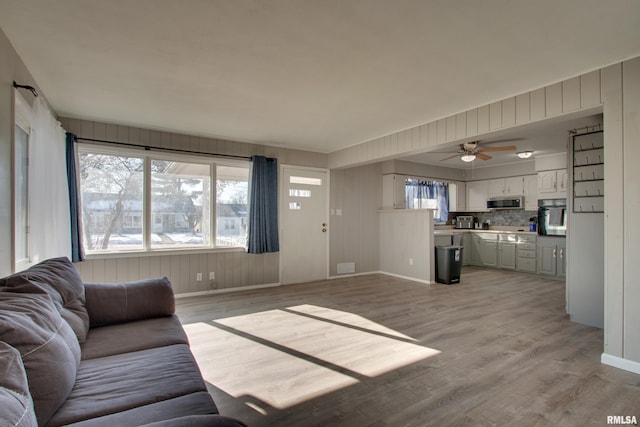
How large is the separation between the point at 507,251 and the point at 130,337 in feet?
24.1

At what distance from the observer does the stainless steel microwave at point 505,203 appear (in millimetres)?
7004

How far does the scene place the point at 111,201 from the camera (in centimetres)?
423

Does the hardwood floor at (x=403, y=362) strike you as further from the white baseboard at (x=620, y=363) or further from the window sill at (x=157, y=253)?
the window sill at (x=157, y=253)

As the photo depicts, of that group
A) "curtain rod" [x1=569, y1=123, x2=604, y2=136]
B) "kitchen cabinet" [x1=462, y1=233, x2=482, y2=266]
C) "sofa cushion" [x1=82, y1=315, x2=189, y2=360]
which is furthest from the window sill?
"kitchen cabinet" [x1=462, y1=233, x2=482, y2=266]

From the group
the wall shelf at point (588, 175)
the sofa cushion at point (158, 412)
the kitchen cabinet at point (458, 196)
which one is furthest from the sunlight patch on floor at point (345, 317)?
the kitchen cabinet at point (458, 196)

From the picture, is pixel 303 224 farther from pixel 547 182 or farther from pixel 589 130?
pixel 547 182

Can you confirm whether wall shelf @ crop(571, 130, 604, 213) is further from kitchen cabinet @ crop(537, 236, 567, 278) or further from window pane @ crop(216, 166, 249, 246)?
window pane @ crop(216, 166, 249, 246)

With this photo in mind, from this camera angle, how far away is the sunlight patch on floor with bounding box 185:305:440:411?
2271 mm

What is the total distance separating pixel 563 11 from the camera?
1876 mm

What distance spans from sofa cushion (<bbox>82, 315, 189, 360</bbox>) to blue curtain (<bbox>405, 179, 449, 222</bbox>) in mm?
6279

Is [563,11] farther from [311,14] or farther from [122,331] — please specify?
[122,331]

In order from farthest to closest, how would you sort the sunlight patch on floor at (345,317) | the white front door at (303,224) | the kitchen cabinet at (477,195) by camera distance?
the kitchen cabinet at (477,195) → the white front door at (303,224) → the sunlight patch on floor at (345,317)

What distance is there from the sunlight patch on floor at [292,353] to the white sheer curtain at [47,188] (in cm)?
159

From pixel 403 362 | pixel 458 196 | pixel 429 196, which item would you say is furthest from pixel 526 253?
pixel 403 362
